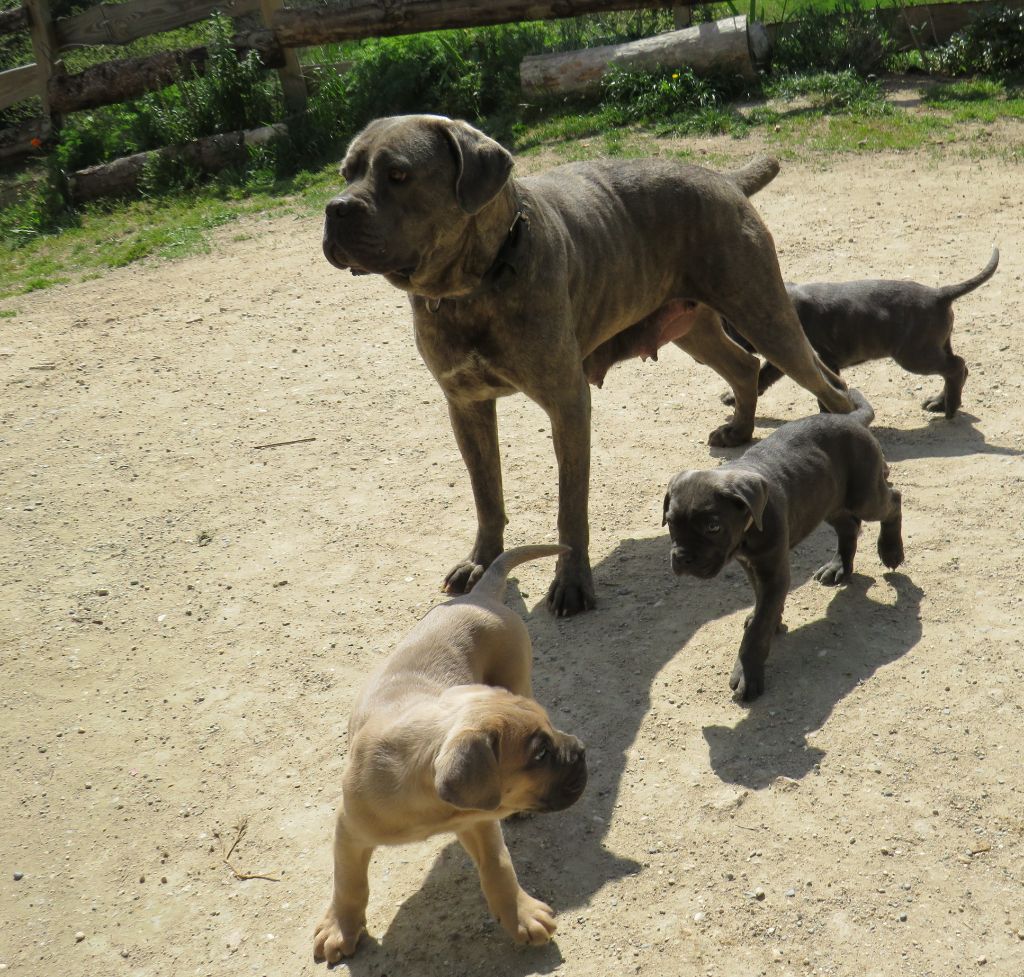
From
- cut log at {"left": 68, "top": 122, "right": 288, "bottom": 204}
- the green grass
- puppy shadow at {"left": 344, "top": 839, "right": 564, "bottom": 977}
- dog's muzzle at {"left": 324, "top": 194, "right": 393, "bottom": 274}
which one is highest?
dog's muzzle at {"left": 324, "top": 194, "right": 393, "bottom": 274}

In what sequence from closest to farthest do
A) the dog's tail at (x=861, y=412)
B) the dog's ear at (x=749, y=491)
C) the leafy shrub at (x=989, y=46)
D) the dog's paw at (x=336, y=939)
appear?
the dog's paw at (x=336, y=939) < the dog's ear at (x=749, y=491) < the dog's tail at (x=861, y=412) < the leafy shrub at (x=989, y=46)

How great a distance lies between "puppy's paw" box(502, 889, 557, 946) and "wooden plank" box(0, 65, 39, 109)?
13.1 meters

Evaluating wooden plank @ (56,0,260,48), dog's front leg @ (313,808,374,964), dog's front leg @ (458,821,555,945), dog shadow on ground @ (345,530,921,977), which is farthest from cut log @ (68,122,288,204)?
dog's front leg @ (458,821,555,945)

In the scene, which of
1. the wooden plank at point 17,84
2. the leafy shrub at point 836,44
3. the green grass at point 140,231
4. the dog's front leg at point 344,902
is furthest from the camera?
the wooden plank at point 17,84

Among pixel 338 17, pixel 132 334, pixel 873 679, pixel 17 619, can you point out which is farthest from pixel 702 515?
pixel 338 17

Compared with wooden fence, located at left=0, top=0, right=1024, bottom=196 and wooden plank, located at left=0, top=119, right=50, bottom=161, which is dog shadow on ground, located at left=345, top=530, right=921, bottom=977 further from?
wooden plank, located at left=0, top=119, right=50, bottom=161

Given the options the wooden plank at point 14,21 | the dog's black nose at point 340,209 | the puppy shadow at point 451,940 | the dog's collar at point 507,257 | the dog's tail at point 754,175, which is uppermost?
the wooden plank at point 14,21

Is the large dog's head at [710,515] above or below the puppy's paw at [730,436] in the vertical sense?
above

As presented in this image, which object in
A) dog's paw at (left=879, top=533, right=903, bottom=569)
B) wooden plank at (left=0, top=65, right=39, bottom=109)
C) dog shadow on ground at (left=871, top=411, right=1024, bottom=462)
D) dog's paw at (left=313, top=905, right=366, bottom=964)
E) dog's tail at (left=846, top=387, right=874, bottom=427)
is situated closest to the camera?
dog's paw at (left=313, top=905, right=366, bottom=964)

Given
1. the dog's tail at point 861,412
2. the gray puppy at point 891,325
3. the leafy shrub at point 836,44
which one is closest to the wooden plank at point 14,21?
the leafy shrub at point 836,44

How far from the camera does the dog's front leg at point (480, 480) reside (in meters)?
5.30

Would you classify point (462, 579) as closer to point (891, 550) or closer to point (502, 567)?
point (502, 567)

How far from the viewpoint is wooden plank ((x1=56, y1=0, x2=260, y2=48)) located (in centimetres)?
1353

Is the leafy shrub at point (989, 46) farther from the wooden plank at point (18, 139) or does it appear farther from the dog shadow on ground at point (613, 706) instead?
the wooden plank at point (18, 139)
